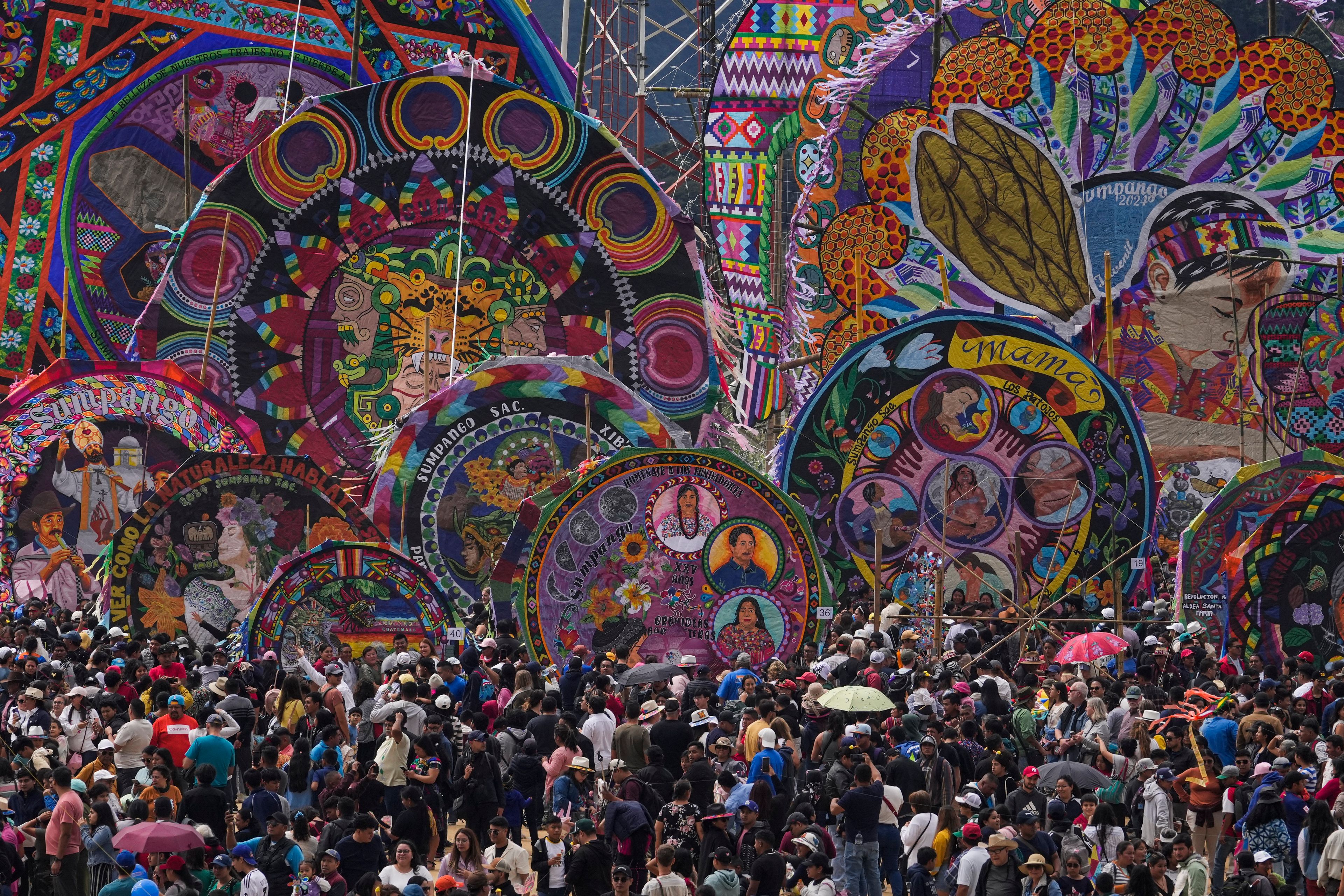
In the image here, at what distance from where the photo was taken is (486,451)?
28312mm

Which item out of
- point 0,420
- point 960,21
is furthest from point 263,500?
point 960,21

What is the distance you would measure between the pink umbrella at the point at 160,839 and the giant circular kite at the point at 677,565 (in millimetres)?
10314

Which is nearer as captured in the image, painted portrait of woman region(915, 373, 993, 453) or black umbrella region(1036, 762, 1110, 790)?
black umbrella region(1036, 762, 1110, 790)

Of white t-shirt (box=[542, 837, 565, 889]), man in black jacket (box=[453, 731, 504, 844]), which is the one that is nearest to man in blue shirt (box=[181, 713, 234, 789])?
man in black jacket (box=[453, 731, 504, 844])

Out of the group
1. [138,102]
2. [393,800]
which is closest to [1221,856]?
[393,800]

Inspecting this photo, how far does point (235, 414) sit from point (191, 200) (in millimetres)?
6839

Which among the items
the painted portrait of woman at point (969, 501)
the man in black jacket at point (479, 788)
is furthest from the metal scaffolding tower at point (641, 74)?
the man in black jacket at point (479, 788)

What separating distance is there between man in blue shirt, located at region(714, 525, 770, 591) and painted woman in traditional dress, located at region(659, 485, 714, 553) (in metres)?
0.32

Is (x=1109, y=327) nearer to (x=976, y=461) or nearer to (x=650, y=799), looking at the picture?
(x=976, y=461)

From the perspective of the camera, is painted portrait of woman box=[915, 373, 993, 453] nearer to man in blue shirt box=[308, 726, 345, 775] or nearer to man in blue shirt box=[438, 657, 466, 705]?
man in blue shirt box=[438, 657, 466, 705]

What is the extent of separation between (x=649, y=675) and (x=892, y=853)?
17.0ft

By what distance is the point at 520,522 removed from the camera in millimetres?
26250

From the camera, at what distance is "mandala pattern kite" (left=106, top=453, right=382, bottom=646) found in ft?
84.7

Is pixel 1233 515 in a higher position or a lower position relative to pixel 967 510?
higher
